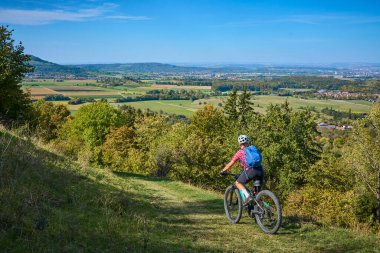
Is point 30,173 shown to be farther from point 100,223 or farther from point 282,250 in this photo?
point 282,250

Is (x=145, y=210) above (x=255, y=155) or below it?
below

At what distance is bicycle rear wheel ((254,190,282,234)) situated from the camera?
8.12m

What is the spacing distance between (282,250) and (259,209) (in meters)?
1.60

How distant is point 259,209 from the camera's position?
8.69m

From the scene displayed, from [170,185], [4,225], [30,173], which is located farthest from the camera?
[170,185]

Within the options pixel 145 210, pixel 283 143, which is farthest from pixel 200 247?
pixel 283 143

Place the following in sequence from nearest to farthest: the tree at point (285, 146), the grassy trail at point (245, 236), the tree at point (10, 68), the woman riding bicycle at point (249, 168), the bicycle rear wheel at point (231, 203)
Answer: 1. the grassy trail at point (245, 236)
2. the woman riding bicycle at point (249, 168)
3. the bicycle rear wheel at point (231, 203)
4. the tree at point (10, 68)
5. the tree at point (285, 146)

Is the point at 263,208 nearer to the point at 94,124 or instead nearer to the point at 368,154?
the point at 368,154

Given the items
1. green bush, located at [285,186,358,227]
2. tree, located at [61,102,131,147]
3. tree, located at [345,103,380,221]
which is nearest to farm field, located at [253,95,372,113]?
tree, located at [61,102,131,147]

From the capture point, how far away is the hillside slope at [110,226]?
20.4 feet

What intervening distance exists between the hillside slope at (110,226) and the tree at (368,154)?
83.4 feet

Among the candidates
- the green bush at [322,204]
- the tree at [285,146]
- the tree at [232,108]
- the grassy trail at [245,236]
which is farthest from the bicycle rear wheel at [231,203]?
the tree at [232,108]

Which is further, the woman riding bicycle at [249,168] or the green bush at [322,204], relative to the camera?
the green bush at [322,204]

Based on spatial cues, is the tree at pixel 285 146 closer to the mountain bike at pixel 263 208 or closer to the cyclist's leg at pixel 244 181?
the mountain bike at pixel 263 208
